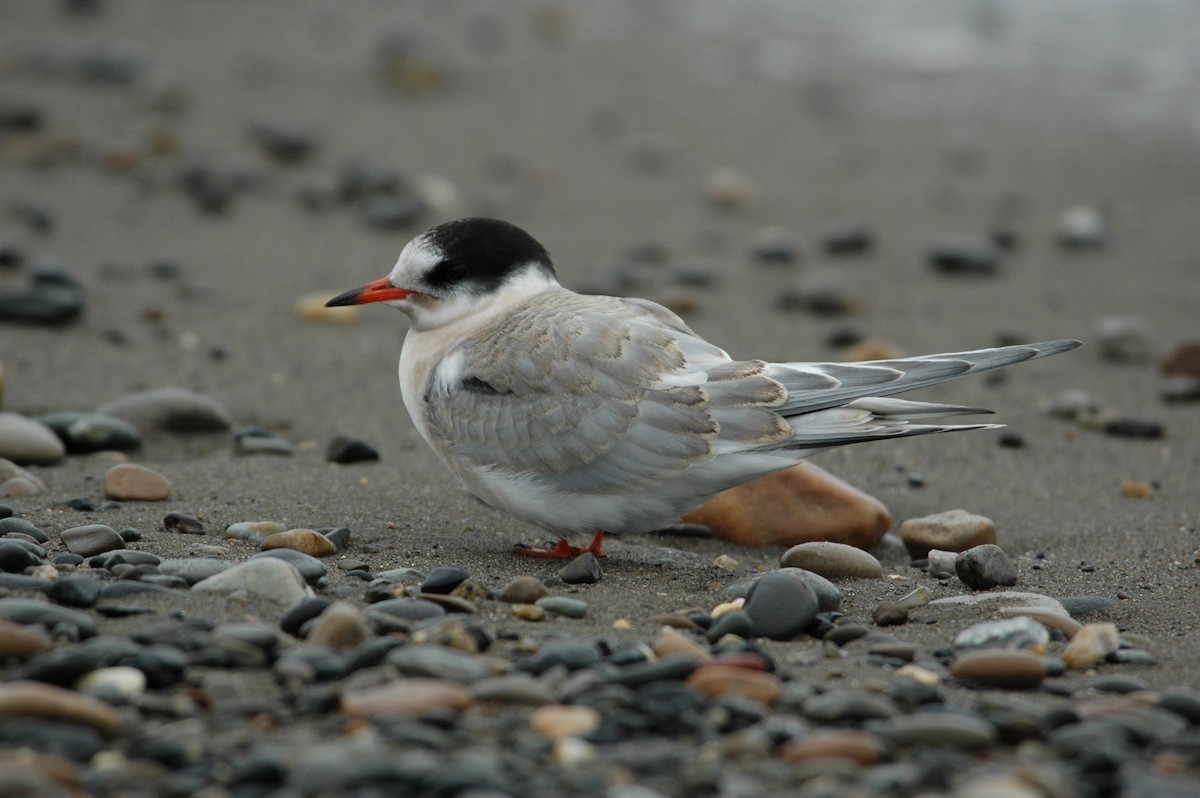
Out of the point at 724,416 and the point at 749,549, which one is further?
the point at 749,549

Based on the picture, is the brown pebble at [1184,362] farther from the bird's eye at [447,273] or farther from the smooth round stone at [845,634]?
the bird's eye at [447,273]

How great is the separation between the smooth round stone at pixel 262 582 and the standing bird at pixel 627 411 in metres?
0.93

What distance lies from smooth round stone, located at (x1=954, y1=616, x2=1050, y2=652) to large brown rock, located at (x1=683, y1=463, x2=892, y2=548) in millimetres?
1066

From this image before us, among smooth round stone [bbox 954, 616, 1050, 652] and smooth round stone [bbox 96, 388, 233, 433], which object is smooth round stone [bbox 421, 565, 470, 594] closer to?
smooth round stone [bbox 954, 616, 1050, 652]

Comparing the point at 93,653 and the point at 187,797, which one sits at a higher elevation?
the point at 93,653

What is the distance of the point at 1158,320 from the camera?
287 inches

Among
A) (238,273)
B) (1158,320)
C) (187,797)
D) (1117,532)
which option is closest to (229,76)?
(238,273)

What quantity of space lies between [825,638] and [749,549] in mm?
1146

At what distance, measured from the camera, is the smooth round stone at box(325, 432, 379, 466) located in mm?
5320

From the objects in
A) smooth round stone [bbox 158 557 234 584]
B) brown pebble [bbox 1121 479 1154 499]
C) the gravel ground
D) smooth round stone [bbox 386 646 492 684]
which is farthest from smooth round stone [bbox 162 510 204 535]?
brown pebble [bbox 1121 479 1154 499]

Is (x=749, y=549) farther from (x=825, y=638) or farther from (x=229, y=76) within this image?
(x=229, y=76)

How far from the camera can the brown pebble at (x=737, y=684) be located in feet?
10.1

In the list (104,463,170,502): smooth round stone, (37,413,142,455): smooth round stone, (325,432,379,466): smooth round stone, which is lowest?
(104,463,170,502): smooth round stone

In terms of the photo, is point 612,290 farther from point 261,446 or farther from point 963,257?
point 261,446
